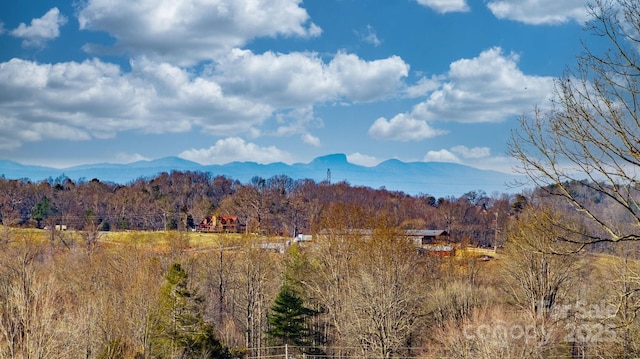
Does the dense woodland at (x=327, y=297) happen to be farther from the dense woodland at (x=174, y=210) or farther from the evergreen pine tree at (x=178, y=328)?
the dense woodland at (x=174, y=210)

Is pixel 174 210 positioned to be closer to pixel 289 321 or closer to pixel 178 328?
pixel 289 321

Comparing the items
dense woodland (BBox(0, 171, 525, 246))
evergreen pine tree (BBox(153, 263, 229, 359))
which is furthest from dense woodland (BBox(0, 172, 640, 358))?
dense woodland (BBox(0, 171, 525, 246))

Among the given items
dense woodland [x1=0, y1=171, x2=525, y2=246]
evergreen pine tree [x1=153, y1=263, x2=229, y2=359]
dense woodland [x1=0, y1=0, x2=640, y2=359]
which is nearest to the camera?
dense woodland [x1=0, y1=0, x2=640, y2=359]

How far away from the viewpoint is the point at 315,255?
3266 cm

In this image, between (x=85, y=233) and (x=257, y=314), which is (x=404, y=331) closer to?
(x=257, y=314)

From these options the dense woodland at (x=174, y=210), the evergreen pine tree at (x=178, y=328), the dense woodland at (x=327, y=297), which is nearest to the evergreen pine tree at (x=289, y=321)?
the dense woodland at (x=327, y=297)

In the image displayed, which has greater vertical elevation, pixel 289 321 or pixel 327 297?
pixel 327 297

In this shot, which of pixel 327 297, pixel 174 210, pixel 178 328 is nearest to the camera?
pixel 178 328

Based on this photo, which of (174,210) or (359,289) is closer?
(359,289)

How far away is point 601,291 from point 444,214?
158ft

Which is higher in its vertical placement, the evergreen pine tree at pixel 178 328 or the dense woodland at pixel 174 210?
the dense woodland at pixel 174 210

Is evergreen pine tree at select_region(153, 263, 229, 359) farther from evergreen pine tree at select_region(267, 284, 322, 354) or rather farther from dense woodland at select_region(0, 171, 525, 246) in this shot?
dense woodland at select_region(0, 171, 525, 246)

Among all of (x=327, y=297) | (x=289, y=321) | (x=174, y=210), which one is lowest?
(x=289, y=321)

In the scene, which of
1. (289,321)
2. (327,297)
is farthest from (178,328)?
(327,297)
